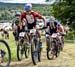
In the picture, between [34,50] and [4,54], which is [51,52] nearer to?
[34,50]

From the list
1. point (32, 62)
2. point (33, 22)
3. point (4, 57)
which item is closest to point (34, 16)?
point (33, 22)

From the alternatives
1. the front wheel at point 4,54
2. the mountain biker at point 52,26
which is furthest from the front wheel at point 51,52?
the front wheel at point 4,54

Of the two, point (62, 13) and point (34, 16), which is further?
point (62, 13)

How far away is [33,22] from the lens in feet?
37.6

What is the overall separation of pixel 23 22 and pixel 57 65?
203 centimetres

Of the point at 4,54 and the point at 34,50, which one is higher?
the point at 4,54

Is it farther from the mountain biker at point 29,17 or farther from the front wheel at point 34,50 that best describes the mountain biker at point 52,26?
the front wheel at point 34,50

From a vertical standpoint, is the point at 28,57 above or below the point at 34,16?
below

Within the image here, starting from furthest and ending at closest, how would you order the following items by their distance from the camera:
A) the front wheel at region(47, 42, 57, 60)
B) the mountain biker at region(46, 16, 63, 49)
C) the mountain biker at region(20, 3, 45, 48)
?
1. the mountain biker at region(46, 16, 63, 49)
2. the front wheel at region(47, 42, 57, 60)
3. the mountain biker at region(20, 3, 45, 48)

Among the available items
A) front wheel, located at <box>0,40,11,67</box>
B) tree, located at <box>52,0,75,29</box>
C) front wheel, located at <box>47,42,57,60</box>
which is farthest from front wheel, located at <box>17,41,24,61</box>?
tree, located at <box>52,0,75,29</box>

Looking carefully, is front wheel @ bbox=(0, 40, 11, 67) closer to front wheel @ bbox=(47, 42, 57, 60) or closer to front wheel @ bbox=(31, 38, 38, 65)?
front wheel @ bbox=(31, 38, 38, 65)

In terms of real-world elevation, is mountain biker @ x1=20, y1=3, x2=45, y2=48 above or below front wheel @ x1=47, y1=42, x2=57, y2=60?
above

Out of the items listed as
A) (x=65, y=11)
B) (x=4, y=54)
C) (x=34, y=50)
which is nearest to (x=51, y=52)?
(x=34, y=50)

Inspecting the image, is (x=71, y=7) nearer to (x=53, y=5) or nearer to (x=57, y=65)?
(x=53, y=5)
